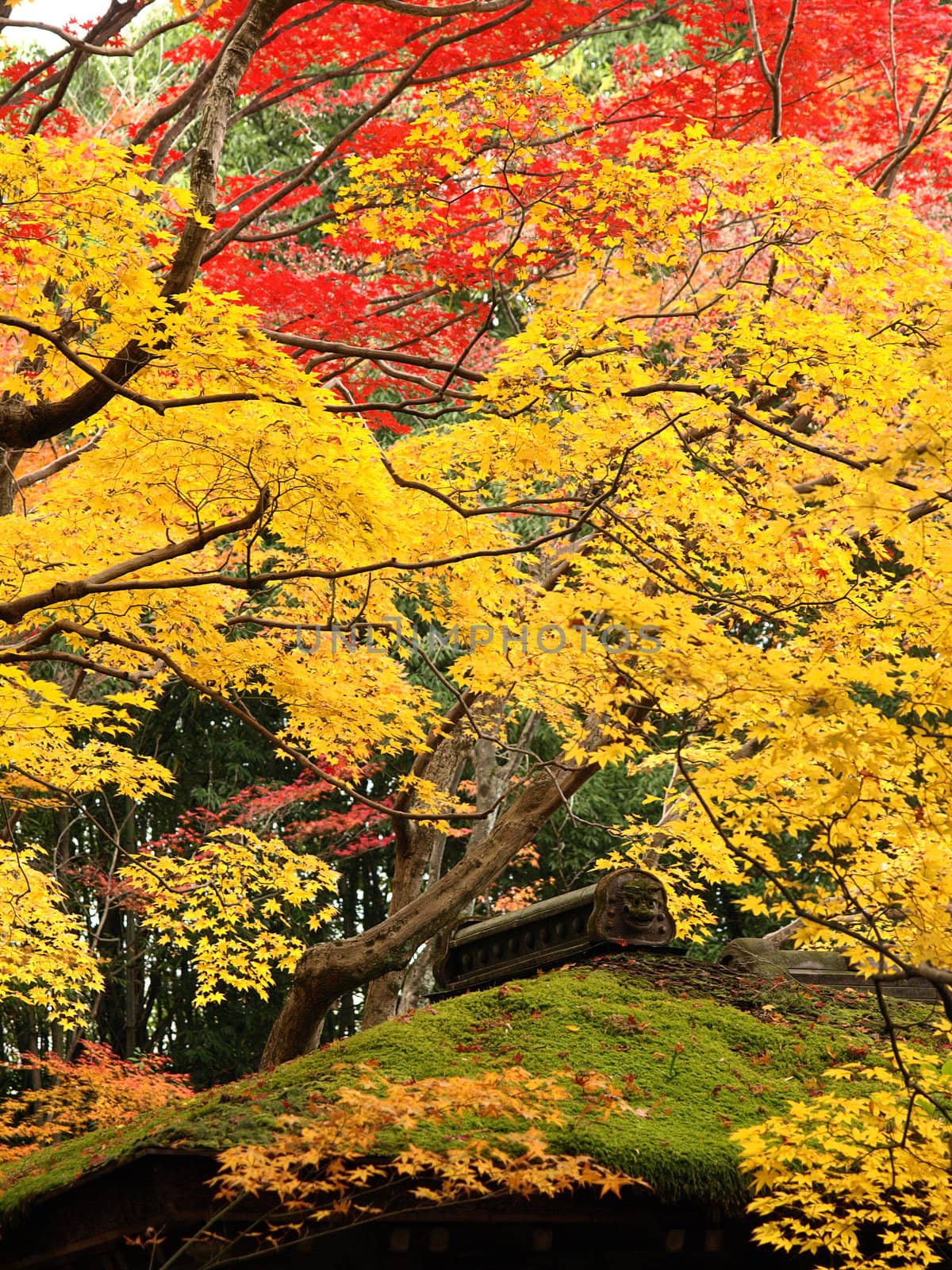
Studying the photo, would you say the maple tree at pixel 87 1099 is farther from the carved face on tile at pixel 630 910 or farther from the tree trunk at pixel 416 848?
the carved face on tile at pixel 630 910

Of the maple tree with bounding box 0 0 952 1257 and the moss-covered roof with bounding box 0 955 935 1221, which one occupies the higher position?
the maple tree with bounding box 0 0 952 1257

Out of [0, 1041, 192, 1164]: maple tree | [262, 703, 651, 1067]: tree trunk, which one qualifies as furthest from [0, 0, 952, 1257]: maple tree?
[0, 1041, 192, 1164]: maple tree

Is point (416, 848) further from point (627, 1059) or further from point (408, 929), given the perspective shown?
point (627, 1059)

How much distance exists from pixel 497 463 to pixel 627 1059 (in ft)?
10.4

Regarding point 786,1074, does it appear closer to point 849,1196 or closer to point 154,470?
point 849,1196

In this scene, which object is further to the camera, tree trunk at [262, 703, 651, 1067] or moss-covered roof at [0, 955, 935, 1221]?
tree trunk at [262, 703, 651, 1067]

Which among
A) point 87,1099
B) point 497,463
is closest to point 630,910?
point 497,463

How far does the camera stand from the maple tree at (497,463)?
16.0 feet

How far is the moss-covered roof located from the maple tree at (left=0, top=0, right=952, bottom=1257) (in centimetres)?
51

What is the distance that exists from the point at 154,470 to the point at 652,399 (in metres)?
3.23

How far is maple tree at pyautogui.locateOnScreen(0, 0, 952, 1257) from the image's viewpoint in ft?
16.0

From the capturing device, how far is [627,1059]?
5.88 m

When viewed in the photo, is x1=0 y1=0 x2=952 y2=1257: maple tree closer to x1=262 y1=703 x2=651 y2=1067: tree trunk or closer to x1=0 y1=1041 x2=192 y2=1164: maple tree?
x1=262 y1=703 x2=651 y2=1067: tree trunk

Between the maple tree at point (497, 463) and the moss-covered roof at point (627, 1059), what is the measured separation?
512 mm
